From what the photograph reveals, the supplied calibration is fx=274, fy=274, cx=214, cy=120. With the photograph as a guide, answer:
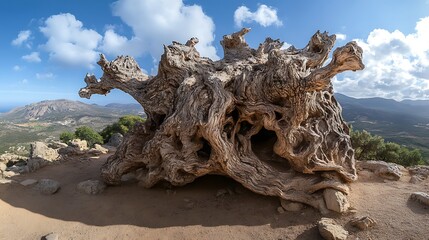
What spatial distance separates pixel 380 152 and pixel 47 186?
75.2 feet

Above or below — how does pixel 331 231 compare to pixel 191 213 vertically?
above

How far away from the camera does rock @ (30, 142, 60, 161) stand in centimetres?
1678

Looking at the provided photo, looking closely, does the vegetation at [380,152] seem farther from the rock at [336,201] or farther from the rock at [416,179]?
the rock at [336,201]

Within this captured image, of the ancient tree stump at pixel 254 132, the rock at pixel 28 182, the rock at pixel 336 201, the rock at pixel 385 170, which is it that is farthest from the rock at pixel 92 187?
the rock at pixel 385 170

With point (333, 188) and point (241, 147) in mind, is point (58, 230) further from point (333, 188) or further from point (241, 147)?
point (333, 188)

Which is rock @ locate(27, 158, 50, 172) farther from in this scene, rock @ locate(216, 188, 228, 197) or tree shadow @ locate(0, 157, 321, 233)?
rock @ locate(216, 188, 228, 197)

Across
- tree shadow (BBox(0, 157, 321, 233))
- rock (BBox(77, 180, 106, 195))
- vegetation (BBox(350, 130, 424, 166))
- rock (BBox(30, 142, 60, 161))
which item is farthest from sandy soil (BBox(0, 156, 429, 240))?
vegetation (BBox(350, 130, 424, 166))

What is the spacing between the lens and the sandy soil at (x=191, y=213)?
8.74 m

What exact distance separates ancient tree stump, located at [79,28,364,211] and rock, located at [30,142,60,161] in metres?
6.42

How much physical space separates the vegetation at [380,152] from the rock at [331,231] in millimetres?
A: 15157

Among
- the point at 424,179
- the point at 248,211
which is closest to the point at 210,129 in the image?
the point at 248,211

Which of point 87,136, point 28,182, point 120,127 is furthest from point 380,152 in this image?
point 87,136

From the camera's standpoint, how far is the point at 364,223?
8.30 m

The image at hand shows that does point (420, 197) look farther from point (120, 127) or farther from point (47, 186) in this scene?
point (120, 127)
